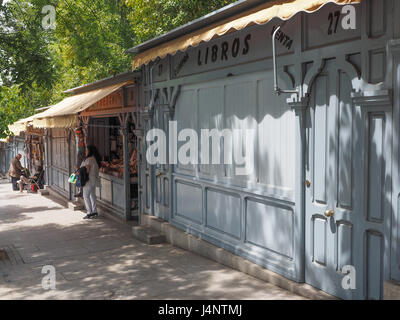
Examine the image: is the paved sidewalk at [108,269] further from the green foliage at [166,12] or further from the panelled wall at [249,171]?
the green foliage at [166,12]

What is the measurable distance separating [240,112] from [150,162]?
→ 358 centimetres

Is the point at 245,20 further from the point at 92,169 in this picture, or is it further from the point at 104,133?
the point at 104,133

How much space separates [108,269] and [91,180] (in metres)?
5.34

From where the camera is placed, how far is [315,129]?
17.3 ft

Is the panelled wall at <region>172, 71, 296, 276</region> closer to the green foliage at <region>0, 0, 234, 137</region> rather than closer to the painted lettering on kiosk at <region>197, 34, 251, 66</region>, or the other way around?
the painted lettering on kiosk at <region>197, 34, 251, 66</region>

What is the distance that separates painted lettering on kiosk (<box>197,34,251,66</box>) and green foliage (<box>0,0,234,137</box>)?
4.23 meters

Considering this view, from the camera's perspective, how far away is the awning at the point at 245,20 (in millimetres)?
4547

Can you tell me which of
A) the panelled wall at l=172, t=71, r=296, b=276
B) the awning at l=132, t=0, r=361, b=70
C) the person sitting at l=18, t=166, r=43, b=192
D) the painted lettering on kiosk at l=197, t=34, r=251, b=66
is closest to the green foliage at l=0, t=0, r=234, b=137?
the person sitting at l=18, t=166, r=43, b=192

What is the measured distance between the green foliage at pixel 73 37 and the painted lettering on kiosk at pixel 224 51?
13.9 feet

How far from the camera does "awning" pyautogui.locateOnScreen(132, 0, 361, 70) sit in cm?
455

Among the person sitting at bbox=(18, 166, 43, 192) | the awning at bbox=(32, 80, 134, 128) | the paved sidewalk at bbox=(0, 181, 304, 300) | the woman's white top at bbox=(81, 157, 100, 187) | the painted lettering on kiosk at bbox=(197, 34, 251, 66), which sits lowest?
the paved sidewalk at bbox=(0, 181, 304, 300)

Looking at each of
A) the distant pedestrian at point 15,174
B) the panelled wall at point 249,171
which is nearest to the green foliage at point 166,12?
the panelled wall at point 249,171

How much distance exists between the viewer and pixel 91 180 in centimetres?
1216

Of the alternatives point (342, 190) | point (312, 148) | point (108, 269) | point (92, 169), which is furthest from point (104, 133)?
point (342, 190)
